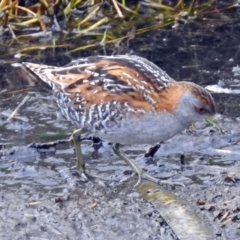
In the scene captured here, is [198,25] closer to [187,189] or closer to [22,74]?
[22,74]

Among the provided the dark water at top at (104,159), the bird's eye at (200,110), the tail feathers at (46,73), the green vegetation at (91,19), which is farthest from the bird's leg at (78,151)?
the green vegetation at (91,19)

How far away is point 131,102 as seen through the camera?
18.2 feet

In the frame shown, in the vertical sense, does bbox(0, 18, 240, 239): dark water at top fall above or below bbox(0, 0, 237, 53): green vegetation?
below

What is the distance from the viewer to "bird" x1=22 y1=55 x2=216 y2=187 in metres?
5.54

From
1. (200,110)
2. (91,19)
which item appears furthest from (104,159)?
(91,19)

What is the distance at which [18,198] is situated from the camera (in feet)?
18.4

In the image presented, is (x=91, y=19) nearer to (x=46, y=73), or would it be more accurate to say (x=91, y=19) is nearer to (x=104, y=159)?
(x=46, y=73)

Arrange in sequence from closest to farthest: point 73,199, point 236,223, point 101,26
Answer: point 236,223 → point 73,199 → point 101,26

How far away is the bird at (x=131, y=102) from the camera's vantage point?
5.54 meters

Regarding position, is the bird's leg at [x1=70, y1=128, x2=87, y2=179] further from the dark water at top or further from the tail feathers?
the tail feathers

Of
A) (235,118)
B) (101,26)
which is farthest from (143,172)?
(101,26)

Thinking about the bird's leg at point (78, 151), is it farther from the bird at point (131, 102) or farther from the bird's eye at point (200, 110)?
the bird's eye at point (200, 110)

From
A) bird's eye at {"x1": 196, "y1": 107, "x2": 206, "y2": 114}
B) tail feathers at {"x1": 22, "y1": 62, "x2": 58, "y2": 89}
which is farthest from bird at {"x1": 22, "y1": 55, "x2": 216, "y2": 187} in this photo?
tail feathers at {"x1": 22, "y1": 62, "x2": 58, "y2": 89}

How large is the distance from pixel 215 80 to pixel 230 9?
1.82 m
